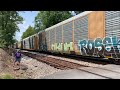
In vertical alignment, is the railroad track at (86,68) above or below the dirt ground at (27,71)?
above

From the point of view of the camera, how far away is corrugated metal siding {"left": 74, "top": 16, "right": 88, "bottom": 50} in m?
18.7

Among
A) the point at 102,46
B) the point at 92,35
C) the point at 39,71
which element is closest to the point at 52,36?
the point at 39,71

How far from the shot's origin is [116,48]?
13992mm

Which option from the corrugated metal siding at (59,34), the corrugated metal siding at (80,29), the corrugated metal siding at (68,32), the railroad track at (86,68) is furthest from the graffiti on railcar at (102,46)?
the corrugated metal siding at (59,34)

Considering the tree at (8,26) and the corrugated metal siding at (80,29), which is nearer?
the corrugated metal siding at (80,29)

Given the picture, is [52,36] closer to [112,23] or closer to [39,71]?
[39,71]

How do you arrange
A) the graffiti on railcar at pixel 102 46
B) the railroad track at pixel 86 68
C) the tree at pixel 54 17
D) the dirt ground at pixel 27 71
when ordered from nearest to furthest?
the railroad track at pixel 86 68 → the graffiti on railcar at pixel 102 46 → the dirt ground at pixel 27 71 → the tree at pixel 54 17

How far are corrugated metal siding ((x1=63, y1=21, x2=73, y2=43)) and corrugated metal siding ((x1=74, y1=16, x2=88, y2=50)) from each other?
1.27m

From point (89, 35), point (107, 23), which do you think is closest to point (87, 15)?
point (89, 35)

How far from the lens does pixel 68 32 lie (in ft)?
74.7

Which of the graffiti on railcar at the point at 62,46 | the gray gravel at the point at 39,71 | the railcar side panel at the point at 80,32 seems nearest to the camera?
the gray gravel at the point at 39,71

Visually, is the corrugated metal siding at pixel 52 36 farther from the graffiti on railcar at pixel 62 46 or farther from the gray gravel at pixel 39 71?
the gray gravel at pixel 39 71

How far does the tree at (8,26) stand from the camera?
51231 mm
